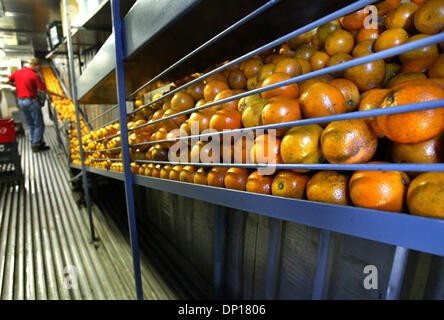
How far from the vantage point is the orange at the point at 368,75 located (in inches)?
25.5

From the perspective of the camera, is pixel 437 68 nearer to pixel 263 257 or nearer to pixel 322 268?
pixel 322 268

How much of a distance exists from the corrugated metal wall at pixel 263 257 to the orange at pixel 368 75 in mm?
819

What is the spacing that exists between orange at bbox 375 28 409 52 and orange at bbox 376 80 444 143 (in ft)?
0.77

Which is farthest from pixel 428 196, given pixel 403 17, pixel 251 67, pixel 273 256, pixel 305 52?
pixel 273 256

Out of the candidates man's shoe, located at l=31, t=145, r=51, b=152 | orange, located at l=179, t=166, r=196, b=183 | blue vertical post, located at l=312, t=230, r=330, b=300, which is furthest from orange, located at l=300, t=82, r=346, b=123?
man's shoe, located at l=31, t=145, r=51, b=152

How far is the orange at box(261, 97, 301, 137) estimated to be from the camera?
0.66 metres

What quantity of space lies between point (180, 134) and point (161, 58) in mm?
567

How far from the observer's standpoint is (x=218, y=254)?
6.27 ft

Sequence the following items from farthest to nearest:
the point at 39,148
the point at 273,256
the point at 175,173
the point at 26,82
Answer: the point at 39,148 < the point at 26,82 < the point at 273,256 < the point at 175,173

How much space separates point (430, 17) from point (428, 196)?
50 cm

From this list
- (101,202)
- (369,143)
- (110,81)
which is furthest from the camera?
(101,202)
